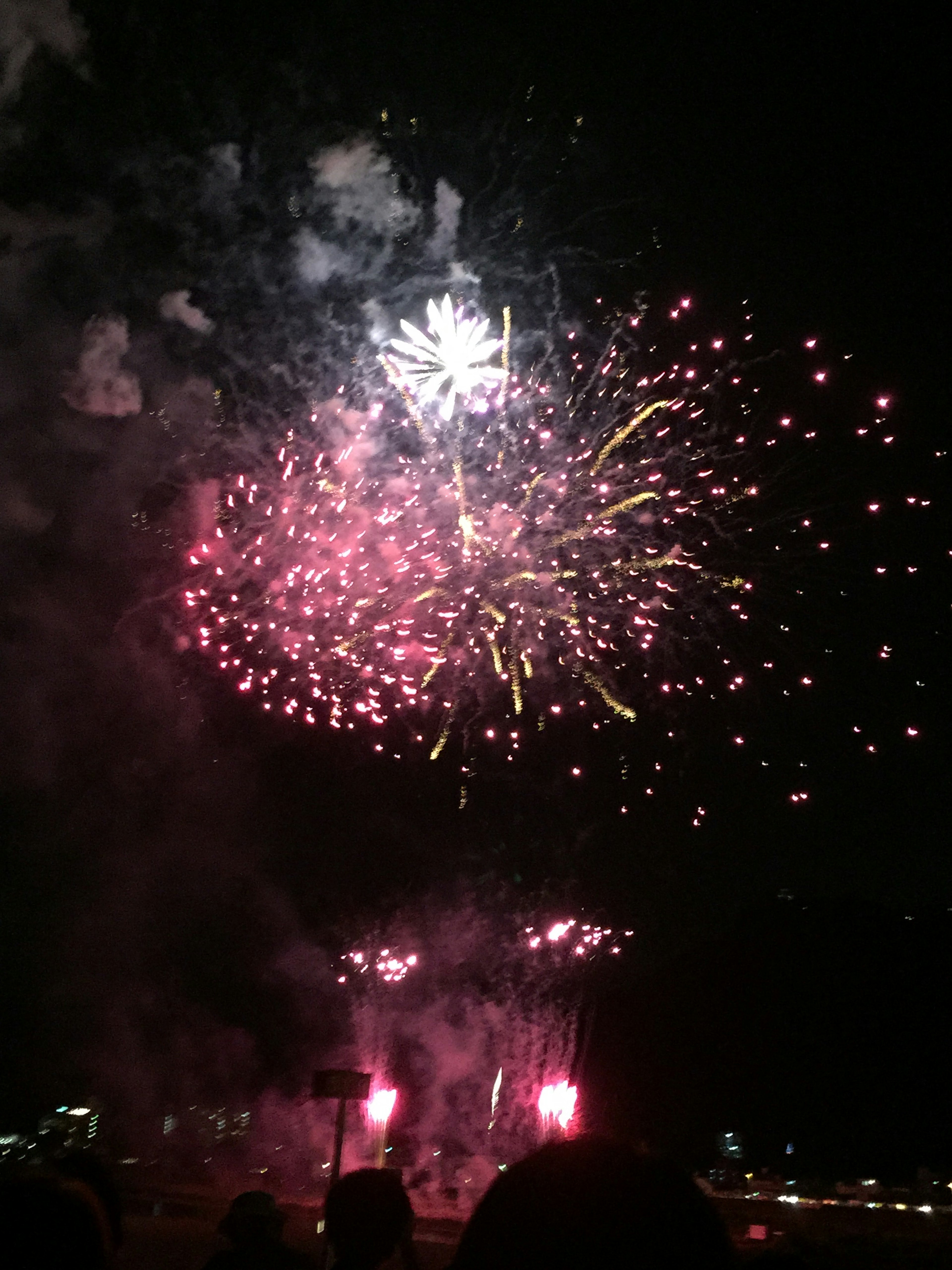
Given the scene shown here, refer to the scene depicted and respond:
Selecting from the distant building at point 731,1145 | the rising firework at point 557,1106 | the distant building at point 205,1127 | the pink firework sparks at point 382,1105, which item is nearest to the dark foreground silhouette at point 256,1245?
the pink firework sparks at point 382,1105

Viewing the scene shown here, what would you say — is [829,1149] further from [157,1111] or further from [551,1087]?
[157,1111]

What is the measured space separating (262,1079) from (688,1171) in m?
35.2

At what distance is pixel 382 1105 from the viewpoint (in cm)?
2486

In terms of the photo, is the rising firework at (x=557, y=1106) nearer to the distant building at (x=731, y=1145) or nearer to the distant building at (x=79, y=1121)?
the distant building at (x=79, y=1121)

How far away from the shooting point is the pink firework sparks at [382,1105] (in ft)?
80.5

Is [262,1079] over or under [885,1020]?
Answer: under

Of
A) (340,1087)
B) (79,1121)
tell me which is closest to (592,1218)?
(340,1087)

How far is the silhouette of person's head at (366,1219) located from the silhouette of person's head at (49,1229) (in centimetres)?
74

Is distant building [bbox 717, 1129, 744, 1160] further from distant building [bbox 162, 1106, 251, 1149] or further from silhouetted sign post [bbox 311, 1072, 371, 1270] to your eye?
silhouetted sign post [bbox 311, 1072, 371, 1270]

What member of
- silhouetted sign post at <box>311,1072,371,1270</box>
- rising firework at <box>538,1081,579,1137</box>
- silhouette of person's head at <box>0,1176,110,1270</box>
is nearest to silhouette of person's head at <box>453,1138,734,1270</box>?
silhouette of person's head at <box>0,1176,110,1270</box>

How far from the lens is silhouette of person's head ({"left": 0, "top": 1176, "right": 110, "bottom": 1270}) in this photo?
1.92 meters

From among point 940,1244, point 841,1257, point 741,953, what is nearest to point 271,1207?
point 841,1257

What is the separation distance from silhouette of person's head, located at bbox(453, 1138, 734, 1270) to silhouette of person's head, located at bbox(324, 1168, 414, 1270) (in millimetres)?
1347

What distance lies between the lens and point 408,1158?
111ft
